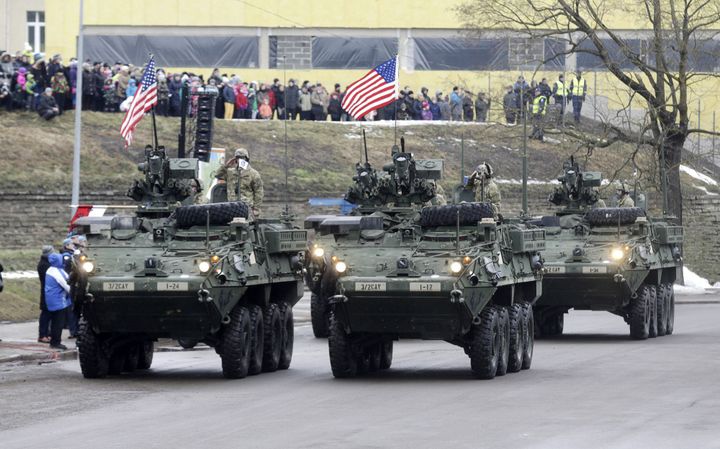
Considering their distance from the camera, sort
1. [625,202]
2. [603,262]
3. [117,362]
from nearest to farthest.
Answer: [117,362] → [603,262] → [625,202]

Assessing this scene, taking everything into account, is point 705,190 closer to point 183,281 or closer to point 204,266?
point 204,266

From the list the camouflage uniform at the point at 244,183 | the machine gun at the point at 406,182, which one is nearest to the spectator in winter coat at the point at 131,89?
the machine gun at the point at 406,182

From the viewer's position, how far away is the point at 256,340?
66.9 feet

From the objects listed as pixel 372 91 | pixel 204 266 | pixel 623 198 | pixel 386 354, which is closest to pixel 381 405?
pixel 204 266

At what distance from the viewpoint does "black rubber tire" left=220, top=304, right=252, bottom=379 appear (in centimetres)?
1938

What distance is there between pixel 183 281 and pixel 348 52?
139 feet

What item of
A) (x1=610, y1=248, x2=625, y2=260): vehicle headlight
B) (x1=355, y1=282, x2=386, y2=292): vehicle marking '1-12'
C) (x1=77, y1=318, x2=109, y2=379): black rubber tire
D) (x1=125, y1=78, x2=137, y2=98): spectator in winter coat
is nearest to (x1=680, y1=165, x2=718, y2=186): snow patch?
(x1=125, y1=78, x2=137, y2=98): spectator in winter coat

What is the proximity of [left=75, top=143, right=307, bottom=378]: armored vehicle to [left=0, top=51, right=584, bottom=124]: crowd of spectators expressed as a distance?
17683 millimetres

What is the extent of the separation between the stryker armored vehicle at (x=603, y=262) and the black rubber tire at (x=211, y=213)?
7.26 meters

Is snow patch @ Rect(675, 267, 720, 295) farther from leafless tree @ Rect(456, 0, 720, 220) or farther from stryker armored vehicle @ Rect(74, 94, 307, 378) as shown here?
stryker armored vehicle @ Rect(74, 94, 307, 378)

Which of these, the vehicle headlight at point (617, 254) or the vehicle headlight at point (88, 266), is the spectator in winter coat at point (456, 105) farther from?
the vehicle headlight at point (88, 266)

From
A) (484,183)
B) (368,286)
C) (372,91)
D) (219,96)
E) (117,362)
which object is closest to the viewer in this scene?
(368,286)

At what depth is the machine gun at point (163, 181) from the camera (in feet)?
72.0

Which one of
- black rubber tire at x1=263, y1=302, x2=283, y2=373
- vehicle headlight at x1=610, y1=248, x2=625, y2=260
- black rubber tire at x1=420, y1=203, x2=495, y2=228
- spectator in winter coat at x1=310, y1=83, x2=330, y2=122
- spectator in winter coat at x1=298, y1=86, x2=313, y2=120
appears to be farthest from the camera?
spectator in winter coat at x1=310, y1=83, x2=330, y2=122
